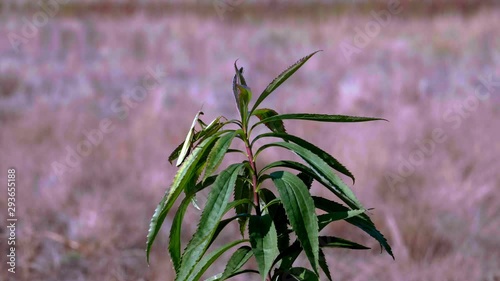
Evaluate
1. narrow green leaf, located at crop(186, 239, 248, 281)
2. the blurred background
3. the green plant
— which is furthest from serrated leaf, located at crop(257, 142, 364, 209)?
the blurred background

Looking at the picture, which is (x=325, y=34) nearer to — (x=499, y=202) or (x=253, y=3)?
(x=253, y=3)

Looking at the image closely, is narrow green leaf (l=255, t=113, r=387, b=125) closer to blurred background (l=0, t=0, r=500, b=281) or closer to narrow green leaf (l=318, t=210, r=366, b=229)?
narrow green leaf (l=318, t=210, r=366, b=229)

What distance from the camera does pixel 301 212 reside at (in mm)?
674

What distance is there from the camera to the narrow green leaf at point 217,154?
681 millimetres

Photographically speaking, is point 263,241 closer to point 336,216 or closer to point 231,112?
point 336,216

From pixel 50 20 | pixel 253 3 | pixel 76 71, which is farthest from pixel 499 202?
pixel 253 3

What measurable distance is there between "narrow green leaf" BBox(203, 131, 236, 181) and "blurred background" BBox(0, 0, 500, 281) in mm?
1429

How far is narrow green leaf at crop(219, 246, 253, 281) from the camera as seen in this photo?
72 centimetres

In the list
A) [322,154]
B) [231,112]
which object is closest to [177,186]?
[322,154]

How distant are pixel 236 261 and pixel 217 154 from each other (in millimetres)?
110

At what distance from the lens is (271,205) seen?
784 millimetres

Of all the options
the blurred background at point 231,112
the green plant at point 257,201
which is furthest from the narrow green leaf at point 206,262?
the blurred background at point 231,112

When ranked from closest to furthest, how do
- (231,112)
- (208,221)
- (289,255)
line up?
(208,221), (289,255), (231,112)

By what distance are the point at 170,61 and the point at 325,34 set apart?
1.78 metres
